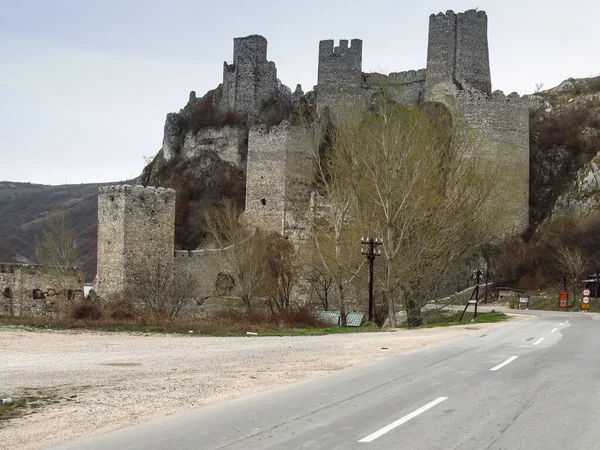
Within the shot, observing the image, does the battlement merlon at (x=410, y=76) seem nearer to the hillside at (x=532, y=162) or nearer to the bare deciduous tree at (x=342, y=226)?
the hillside at (x=532, y=162)

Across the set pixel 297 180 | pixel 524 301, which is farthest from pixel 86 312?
pixel 524 301

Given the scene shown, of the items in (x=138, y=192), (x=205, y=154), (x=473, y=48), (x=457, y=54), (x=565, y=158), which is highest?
(x=473, y=48)

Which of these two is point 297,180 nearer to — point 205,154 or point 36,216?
point 205,154

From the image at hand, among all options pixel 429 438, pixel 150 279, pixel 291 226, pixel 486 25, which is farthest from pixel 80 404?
pixel 486 25

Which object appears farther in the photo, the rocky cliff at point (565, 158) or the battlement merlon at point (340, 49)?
the battlement merlon at point (340, 49)

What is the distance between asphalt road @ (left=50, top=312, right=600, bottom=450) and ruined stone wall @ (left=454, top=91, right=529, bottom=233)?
39.2 m

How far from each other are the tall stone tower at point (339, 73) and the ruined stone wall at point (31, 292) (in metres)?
30.7

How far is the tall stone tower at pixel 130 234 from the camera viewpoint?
35469 millimetres

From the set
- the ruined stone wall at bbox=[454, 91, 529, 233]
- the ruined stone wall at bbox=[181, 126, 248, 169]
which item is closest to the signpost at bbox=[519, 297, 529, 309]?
the ruined stone wall at bbox=[454, 91, 529, 233]

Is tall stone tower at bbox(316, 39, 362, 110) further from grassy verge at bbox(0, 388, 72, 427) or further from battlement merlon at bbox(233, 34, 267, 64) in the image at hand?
grassy verge at bbox(0, 388, 72, 427)

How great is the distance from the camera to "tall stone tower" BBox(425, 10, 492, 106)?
57.9m

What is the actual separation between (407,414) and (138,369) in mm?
5106

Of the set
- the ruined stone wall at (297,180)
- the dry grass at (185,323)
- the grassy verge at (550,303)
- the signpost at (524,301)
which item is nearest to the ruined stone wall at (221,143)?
the ruined stone wall at (297,180)

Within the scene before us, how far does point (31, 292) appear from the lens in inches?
1176
